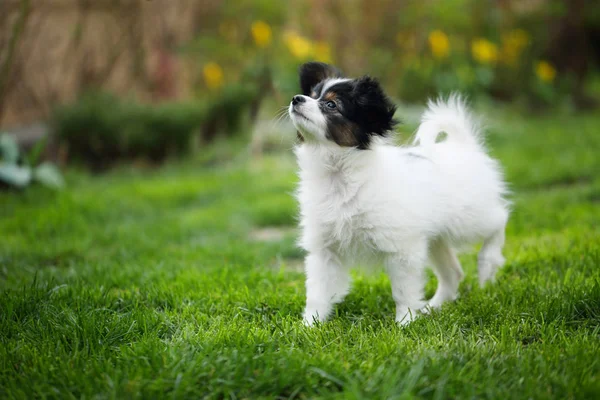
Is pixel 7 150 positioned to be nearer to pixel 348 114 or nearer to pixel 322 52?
pixel 348 114

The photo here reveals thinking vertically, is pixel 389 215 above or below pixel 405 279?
above

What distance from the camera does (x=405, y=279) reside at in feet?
9.88

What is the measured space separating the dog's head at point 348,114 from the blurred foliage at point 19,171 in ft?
14.8

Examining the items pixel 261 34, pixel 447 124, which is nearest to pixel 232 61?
pixel 261 34

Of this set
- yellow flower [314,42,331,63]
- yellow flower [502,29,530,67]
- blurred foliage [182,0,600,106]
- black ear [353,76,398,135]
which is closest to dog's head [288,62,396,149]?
black ear [353,76,398,135]

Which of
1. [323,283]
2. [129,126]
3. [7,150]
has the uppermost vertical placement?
[323,283]

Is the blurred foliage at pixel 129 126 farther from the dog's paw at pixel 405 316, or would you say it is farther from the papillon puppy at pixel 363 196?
the dog's paw at pixel 405 316

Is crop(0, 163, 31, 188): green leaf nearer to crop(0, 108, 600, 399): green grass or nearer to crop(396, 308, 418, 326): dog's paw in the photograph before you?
crop(0, 108, 600, 399): green grass

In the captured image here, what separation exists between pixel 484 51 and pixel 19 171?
918cm

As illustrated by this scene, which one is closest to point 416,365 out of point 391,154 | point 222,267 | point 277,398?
point 277,398

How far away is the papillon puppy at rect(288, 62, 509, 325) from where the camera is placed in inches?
119

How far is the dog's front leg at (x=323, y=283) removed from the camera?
3043 millimetres

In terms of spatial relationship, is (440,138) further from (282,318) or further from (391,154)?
(282,318)

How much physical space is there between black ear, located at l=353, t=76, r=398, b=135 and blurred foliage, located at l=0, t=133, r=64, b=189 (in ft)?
15.4
